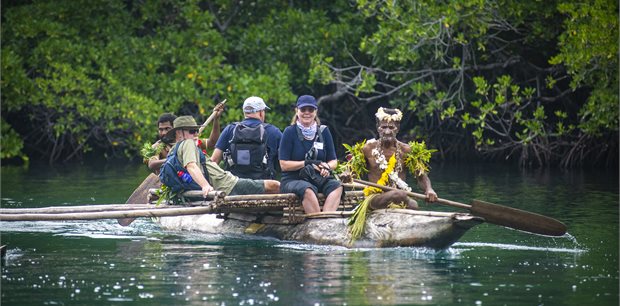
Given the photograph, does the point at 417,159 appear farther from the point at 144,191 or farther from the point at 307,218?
the point at 144,191

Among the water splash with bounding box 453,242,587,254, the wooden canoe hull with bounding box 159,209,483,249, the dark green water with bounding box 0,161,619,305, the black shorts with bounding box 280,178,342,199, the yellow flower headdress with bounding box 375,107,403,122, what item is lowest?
the dark green water with bounding box 0,161,619,305

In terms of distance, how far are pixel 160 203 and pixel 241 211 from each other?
1.30 m

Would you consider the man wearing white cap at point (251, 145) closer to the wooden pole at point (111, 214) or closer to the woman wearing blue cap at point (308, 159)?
the woman wearing blue cap at point (308, 159)

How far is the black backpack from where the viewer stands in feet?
48.0

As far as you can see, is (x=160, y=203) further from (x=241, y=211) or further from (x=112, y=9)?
(x=112, y=9)

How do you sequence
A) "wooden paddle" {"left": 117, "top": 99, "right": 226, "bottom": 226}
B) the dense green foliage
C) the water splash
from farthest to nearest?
1. the dense green foliage
2. "wooden paddle" {"left": 117, "top": 99, "right": 226, "bottom": 226}
3. the water splash

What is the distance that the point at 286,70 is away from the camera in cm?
2622

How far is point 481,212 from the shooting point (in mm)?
12336

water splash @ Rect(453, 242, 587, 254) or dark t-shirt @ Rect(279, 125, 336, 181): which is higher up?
dark t-shirt @ Rect(279, 125, 336, 181)

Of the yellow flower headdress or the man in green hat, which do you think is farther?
the man in green hat

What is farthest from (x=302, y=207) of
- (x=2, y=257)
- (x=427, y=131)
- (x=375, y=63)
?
(x=427, y=131)

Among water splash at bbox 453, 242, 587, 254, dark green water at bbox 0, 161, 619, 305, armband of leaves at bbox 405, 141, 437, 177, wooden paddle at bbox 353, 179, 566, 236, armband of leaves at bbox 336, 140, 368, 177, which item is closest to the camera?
dark green water at bbox 0, 161, 619, 305

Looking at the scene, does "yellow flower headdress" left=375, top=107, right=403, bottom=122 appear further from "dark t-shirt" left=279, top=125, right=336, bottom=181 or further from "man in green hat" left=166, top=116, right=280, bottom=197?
"man in green hat" left=166, top=116, right=280, bottom=197

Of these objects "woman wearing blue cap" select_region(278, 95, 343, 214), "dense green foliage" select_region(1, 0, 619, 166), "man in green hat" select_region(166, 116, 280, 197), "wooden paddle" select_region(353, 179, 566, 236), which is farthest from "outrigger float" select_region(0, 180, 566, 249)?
"dense green foliage" select_region(1, 0, 619, 166)
